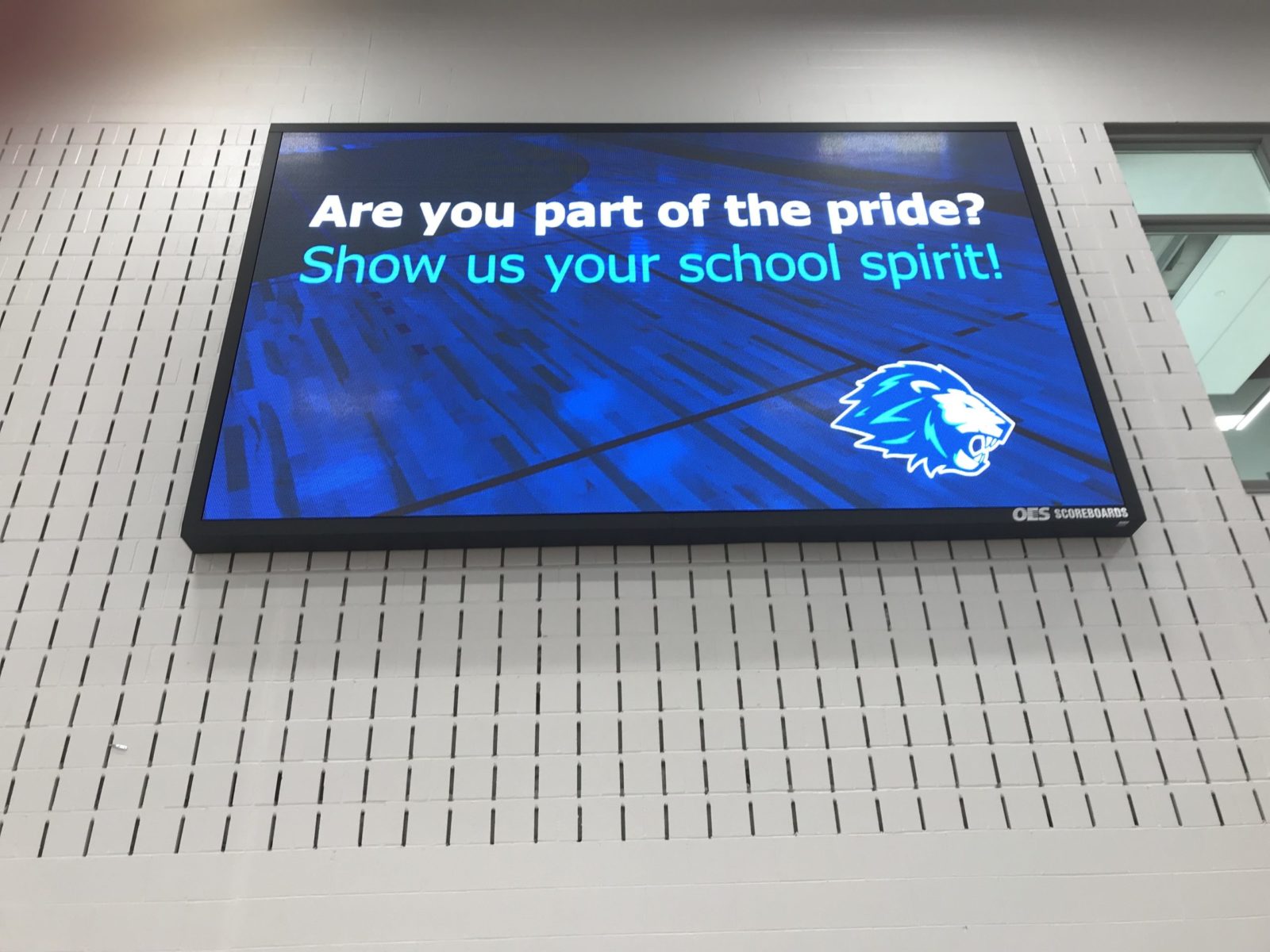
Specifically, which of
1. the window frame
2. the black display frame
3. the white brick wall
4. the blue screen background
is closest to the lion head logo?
the blue screen background

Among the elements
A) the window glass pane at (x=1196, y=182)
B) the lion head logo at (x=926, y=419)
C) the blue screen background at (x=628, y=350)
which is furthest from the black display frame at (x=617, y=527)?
the window glass pane at (x=1196, y=182)

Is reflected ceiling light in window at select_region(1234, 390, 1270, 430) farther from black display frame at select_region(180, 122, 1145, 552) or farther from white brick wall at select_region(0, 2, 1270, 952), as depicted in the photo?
black display frame at select_region(180, 122, 1145, 552)

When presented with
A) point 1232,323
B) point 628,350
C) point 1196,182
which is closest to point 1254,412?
point 1232,323

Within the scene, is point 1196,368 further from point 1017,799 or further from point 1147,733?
point 1017,799

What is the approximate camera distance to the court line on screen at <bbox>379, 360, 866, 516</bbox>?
8.73ft

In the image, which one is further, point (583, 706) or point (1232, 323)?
point (1232, 323)

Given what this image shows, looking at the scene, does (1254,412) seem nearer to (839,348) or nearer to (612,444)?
(839,348)

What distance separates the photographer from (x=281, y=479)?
8.82 ft

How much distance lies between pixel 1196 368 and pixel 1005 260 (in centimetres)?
78

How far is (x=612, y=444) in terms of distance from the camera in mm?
2783

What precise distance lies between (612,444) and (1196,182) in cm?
284

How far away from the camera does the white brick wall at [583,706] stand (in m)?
2.27

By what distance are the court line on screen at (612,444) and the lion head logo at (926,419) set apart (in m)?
0.13

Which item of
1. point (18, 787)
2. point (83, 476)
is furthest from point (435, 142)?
point (18, 787)
